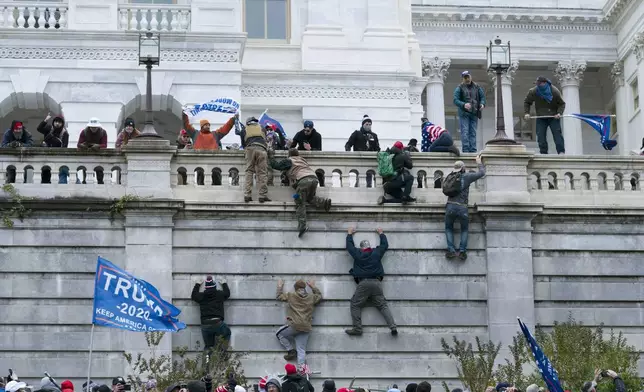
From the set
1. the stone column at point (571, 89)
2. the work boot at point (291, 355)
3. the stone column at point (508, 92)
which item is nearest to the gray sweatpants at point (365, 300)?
the work boot at point (291, 355)

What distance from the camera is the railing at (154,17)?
4894 centimetres

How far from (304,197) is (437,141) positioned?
363cm

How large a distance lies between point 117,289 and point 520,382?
25.4 feet

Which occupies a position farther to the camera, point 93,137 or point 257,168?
point 93,137

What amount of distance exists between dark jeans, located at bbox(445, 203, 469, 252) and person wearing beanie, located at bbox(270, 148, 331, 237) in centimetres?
250

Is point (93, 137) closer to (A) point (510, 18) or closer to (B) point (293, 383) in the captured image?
(B) point (293, 383)

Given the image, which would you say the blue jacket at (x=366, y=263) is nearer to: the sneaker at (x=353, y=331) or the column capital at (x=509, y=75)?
the sneaker at (x=353, y=331)

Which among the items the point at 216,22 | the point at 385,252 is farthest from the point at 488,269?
the point at 216,22

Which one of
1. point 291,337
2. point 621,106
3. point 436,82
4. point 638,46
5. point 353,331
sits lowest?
point 291,337

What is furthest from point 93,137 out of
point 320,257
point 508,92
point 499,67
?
point 508,92

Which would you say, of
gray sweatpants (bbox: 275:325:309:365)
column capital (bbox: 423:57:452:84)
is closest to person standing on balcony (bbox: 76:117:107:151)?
gray sweatpants (bbox: 275:325:309:365)

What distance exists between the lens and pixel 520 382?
35.1 meters

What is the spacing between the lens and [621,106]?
71.8 m

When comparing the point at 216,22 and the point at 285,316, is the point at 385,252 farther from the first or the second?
the point at 216,22
